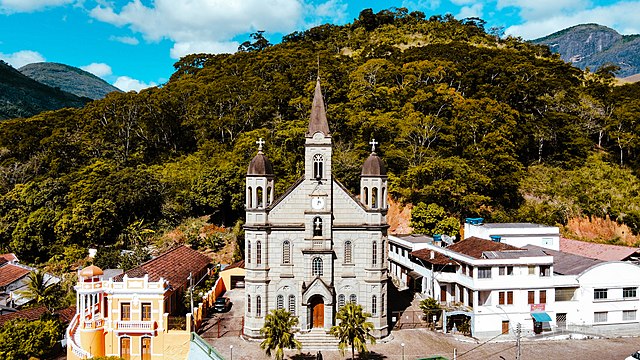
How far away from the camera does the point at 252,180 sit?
3012 centimetres

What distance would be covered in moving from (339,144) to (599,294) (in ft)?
110

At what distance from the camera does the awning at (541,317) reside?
31.0 metres

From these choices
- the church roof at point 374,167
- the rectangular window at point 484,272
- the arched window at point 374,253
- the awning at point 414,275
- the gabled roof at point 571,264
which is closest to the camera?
the arched window at point 374,253

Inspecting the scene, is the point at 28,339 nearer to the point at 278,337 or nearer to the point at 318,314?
the point at 278,337

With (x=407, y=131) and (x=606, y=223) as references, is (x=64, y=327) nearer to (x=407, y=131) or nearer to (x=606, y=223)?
(x=407, y=131)

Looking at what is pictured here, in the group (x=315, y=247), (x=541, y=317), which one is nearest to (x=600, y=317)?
(x=541, y=317)

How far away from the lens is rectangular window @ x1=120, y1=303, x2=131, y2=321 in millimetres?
27922

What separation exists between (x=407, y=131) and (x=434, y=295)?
75.8ft

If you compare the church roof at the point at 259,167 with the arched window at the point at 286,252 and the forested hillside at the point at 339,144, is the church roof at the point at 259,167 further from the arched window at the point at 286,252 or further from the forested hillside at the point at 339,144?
the forested hillside at the point at 339,144

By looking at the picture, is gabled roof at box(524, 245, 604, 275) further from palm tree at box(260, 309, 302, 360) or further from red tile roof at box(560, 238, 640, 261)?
palm tree at box(260, 309, 302, 360)

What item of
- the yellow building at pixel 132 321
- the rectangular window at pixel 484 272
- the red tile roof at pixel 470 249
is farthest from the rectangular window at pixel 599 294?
the yellow building at pixel 132 321

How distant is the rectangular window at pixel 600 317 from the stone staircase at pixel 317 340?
18.8m

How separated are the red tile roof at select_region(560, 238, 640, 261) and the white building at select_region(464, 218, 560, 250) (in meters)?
1.93

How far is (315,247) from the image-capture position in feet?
98.0
